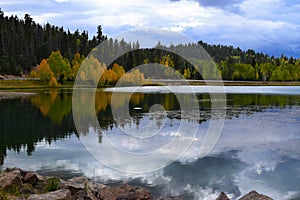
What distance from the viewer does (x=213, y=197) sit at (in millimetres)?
14750

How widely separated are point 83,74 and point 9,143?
91.3 m

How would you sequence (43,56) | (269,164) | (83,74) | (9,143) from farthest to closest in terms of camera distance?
(43,56)
(83,74)
(9,143)
(269,164)

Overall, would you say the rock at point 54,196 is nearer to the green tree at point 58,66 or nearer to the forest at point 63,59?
the forest at point 63,59

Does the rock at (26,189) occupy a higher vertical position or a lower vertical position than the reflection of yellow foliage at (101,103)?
lower

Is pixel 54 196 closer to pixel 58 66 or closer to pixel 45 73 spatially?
pixel 45 73

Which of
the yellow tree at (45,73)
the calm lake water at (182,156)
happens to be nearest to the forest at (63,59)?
the yellow tree at (45,73)

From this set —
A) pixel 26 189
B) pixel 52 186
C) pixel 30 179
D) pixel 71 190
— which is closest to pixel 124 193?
pixel 71 190

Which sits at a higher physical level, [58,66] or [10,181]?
[58,66]

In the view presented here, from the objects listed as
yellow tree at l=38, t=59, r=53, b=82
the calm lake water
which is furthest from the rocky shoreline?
yellow tree at l=38, t=59, r=53, b=82

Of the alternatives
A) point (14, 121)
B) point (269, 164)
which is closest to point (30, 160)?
point (269, 164)

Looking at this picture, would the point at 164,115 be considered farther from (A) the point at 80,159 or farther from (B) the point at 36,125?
(A) the point at 80,159

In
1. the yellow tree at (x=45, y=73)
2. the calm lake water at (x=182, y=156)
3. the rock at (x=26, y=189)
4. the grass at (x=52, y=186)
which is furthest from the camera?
the yellow tree at (x=45, y=73)

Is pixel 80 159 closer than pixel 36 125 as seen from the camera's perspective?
Yes

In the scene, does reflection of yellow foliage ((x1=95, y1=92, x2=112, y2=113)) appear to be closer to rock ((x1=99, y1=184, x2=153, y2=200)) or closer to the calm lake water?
the calm lake water
